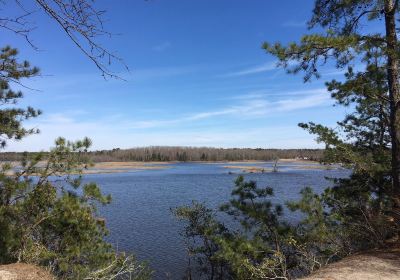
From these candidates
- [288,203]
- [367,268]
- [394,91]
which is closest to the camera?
[367,268]

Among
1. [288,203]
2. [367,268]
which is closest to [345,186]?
[288,203]

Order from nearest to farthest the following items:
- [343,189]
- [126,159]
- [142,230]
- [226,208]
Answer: [343,189], [226,208], [142,230], [126,159]

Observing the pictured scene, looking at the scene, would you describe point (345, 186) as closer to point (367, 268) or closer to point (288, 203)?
point (288, 203)

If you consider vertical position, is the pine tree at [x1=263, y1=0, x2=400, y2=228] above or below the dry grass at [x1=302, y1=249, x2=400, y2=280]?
above

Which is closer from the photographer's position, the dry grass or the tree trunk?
the dry grass

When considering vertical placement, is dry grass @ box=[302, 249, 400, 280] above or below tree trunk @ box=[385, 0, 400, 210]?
below

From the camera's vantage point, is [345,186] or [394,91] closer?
[394,91]

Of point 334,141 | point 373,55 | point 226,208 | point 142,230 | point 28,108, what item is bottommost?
point 142,230

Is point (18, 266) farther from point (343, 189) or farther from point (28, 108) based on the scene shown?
point (343, 189)

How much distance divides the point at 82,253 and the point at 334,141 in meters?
6.59

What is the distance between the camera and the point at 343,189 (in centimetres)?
1050

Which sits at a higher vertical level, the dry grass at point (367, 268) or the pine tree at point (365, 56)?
the pine tree at point (365, 56)

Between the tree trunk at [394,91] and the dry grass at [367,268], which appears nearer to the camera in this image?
the dry grass at [367,268]

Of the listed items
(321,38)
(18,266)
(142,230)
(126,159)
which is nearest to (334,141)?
(321,38)
